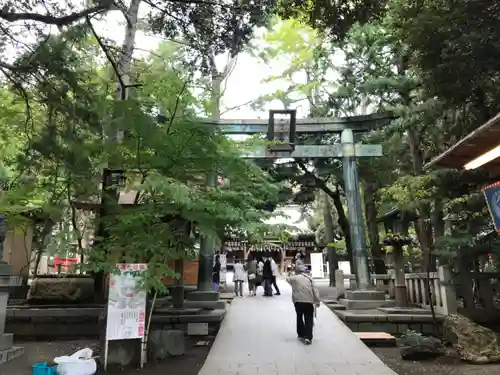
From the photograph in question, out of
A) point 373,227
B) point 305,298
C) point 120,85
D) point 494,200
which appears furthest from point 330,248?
point 120,85

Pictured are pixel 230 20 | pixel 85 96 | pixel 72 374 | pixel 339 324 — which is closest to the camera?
pixel 85 96

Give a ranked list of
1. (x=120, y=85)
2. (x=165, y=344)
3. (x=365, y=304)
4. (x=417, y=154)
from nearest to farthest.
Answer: (x=120, y=85), (x=165, y=344), (x=365, y=304), (x=417, y=154)

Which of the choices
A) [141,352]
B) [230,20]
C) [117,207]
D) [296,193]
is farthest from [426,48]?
[296,193]

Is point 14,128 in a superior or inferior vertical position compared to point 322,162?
inferior

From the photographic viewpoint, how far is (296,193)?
2203 centimetres

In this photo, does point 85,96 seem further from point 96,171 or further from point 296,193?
point 296,193

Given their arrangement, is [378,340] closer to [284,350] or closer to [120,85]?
[284,350]

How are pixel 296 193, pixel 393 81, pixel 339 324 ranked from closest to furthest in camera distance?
1. pixel 339 324
2. pixel 393 81
3. pixel 296 193

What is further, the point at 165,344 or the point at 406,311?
the point at 406,311

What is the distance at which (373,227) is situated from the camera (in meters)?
19.5

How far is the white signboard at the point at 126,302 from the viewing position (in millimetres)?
6941

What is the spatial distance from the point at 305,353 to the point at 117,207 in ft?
14.0

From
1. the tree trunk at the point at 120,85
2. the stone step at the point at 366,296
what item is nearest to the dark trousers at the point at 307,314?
the tree trunk at the point at 120,85

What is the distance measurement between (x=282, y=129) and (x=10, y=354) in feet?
32.4
